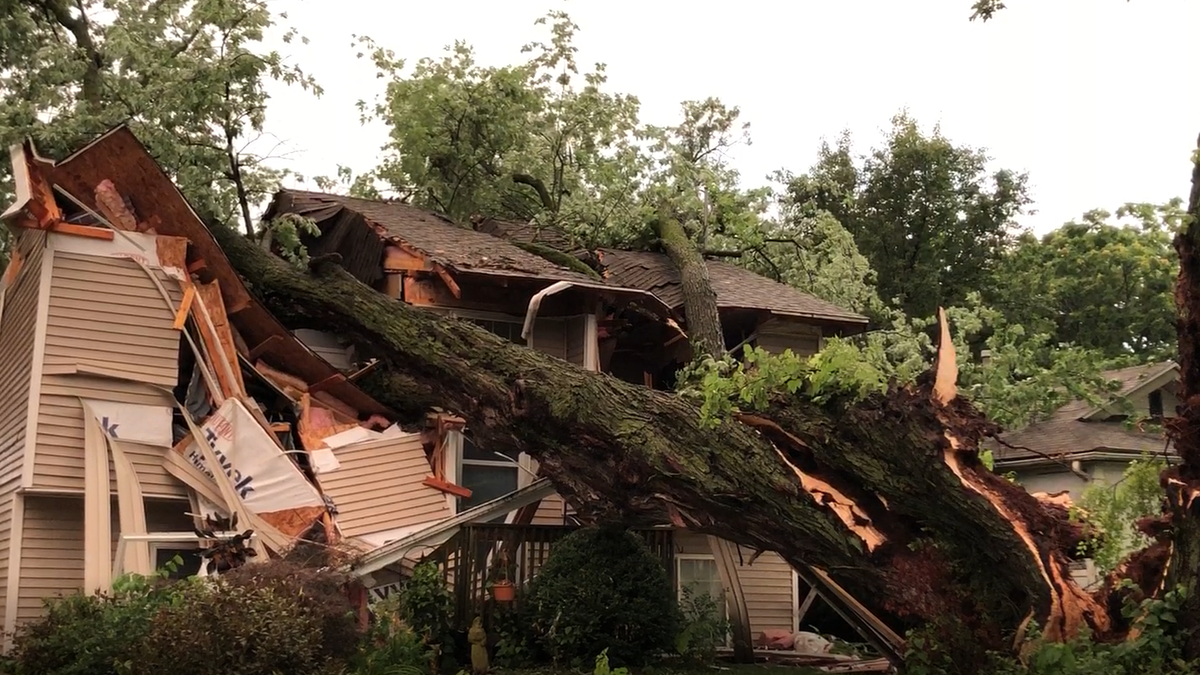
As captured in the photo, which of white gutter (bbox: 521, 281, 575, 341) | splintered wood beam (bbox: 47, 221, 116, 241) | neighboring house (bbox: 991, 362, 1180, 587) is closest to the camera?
splintered wood beam (bbox: 47, 221, 116, 241)

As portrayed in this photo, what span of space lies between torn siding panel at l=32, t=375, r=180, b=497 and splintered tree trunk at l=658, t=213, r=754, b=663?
6.17 metres

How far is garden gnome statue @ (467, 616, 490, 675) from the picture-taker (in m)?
11.0

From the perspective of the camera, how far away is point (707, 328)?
14.7 meters

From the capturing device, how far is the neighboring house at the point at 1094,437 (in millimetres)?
18516

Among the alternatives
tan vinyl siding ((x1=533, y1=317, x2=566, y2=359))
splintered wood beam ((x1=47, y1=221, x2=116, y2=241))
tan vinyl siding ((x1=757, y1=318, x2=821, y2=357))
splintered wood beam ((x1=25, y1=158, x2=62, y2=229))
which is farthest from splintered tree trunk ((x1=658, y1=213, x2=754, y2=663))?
splintered wood beam ((x1=25, y1=158, x2=62, y2=229))

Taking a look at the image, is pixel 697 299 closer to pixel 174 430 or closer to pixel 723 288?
pixel 723 288

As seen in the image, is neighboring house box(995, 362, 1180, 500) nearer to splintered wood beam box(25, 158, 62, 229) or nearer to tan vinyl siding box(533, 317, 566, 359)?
tan vinyl siding box(533, 317, 566, 359)

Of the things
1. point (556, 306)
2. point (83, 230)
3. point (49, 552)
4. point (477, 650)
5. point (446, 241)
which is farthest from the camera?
point (446, 241)

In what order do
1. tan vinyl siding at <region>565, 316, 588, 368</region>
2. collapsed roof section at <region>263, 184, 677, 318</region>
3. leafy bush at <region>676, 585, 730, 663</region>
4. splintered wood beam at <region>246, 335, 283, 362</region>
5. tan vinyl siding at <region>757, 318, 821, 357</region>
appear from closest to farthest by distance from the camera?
leafy bush at <region>676, 585, 730, 663</region>, splintered wood beam at <region>246, 335, 283, 362</region>, collapsed roof section at <region>263, 184, 677, 318</region>, tan vinyl siding at <region>565, 316, 588, 368</region>, tan vinyl siding at <region>757, 318, 821, 357</region>

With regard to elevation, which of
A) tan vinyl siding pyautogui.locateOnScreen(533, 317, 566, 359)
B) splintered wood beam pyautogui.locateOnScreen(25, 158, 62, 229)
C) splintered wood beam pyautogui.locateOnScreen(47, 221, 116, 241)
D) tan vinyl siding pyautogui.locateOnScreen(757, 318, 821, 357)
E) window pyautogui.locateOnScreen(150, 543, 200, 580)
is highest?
splintered wood beam pyautogui.locateOnScreen(25, 158, 62, 229)

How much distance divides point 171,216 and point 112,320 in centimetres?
140

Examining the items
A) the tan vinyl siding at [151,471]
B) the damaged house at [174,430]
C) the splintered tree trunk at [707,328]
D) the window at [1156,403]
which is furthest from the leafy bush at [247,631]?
the window at [1156,403]

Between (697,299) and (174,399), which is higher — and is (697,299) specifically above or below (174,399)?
above

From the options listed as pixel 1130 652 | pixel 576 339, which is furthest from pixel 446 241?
pixel 1130 652
